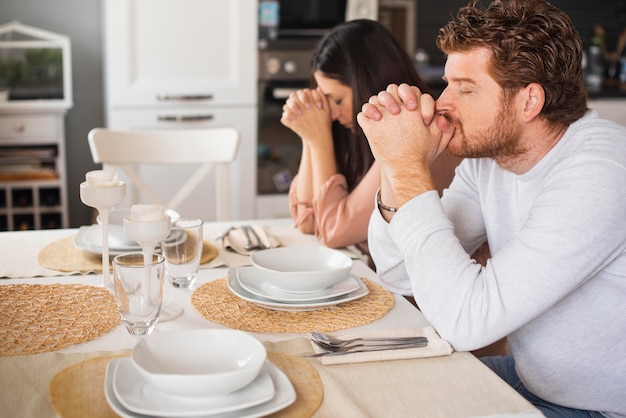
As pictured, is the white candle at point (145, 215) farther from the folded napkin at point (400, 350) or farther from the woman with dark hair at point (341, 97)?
the woman with dark hair at point (341, 97)

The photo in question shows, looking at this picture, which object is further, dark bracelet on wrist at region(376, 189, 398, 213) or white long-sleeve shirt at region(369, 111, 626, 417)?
dark bracelet on wrist at region(376, 189, 398, 213)

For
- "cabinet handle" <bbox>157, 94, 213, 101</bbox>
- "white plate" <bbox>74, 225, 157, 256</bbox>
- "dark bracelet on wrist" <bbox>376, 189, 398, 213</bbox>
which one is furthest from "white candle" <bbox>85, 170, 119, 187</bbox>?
"cabinet handle" <bbox>157, 94, 213, 101</bbox>

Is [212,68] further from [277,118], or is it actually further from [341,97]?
[341,97]

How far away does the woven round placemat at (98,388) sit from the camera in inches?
37.8

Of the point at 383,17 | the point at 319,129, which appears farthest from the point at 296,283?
the point at 383,17

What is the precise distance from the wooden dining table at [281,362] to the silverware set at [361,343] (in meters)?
0.03

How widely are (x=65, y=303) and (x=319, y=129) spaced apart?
995 millimetres

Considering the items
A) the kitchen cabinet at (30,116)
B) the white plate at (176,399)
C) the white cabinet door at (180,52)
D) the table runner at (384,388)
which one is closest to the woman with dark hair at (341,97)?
the table runner at (384,388)

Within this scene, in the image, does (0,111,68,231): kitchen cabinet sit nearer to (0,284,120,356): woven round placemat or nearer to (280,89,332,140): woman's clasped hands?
(280,89,332,140): woman's clasped hands

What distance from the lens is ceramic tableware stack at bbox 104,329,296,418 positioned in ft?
3.02

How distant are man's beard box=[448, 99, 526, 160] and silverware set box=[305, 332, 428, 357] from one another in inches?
15.0

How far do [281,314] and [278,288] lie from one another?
10 centimetres

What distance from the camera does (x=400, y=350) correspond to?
1.15m

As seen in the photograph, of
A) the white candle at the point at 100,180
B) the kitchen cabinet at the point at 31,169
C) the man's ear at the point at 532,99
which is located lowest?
the kitchen cabinet at the point at 31,169
